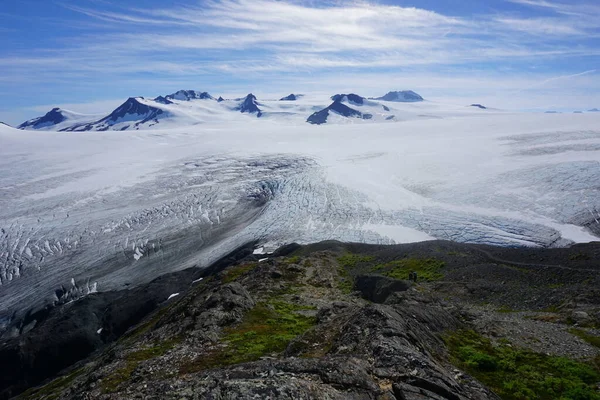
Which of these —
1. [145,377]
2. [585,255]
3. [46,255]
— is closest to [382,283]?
[145,377]

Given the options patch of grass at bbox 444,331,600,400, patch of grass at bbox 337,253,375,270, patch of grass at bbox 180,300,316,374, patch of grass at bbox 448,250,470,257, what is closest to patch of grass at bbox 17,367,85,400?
patch of grass at bbox 180,300,316,374

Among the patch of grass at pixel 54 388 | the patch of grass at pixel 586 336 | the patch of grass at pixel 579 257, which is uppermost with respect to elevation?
the patch of grass at pixel 586 336

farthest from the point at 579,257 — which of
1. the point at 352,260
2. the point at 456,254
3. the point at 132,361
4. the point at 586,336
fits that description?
the point at 132,361

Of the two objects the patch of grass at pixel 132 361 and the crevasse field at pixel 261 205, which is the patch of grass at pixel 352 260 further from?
the patch of grass at pixel 132 361

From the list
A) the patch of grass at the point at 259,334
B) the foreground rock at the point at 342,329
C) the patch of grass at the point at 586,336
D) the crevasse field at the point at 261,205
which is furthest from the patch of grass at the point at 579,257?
the patch of grass at the point at 259,334

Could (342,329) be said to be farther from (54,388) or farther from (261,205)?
(261,205)

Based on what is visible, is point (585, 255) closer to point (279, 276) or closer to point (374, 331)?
point (279, 276)
